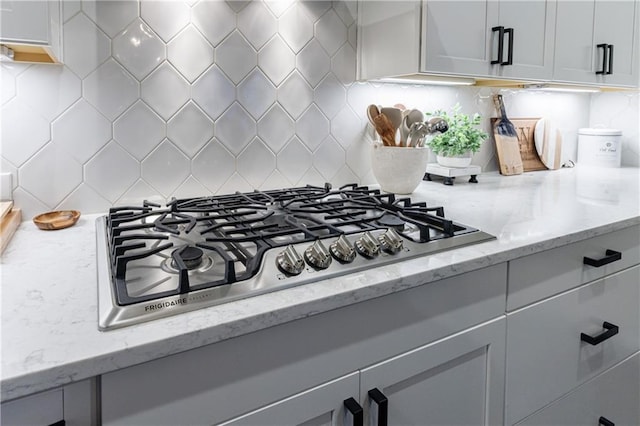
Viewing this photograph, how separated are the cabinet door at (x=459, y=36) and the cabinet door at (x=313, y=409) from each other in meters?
0.99

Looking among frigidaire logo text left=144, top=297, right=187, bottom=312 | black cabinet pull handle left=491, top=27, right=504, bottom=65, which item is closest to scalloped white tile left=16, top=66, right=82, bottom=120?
frigidaire logo text left=144, top=297, right=187, bottom=312

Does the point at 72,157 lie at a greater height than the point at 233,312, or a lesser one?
greater

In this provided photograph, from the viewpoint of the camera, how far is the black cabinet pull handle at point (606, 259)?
3.79 feet

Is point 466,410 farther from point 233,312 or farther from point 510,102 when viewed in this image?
point 510,102

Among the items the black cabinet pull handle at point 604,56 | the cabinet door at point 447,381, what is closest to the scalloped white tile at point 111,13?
the cabinet door at point 447,381

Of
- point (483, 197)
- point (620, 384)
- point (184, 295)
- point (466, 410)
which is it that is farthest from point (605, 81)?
point (184, 295)

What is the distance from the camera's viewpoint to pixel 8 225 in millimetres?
993

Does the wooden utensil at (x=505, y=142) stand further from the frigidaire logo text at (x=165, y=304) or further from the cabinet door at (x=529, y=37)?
the frigidaire logo text at (x=165, y=304)

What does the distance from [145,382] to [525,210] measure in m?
1.16

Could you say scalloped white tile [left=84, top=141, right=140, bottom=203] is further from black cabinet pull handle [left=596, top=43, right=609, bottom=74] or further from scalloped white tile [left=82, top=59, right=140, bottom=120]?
black cabinet pull handle [left=596, top=43, right=609, bottom=74]

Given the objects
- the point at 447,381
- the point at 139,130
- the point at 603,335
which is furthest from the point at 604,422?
the point at 139,130

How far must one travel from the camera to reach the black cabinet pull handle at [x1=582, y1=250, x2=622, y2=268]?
3.79ft

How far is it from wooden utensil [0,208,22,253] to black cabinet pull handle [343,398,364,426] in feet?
2.49

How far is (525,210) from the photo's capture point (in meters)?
1.33
